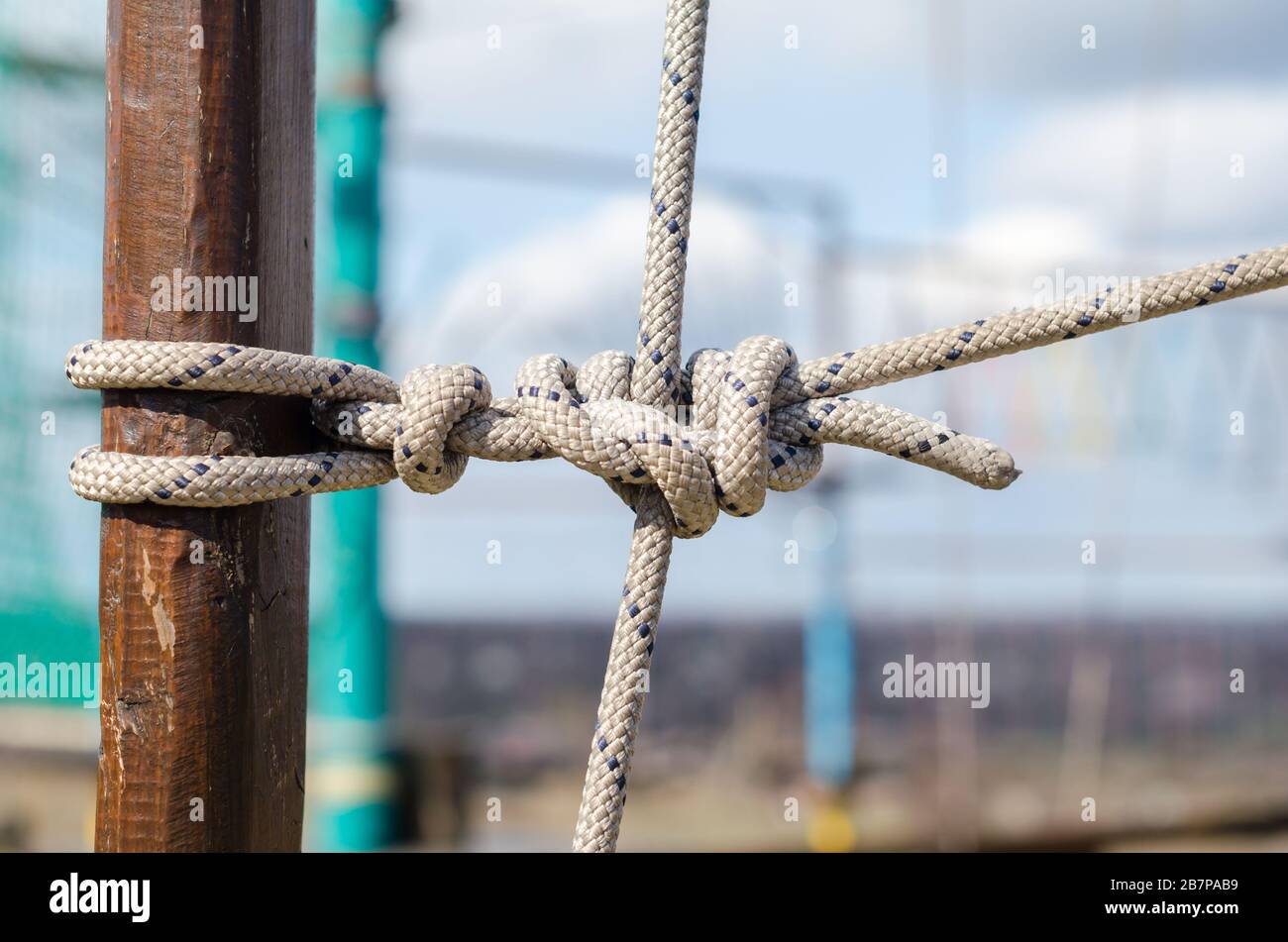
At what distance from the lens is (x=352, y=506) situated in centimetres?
231

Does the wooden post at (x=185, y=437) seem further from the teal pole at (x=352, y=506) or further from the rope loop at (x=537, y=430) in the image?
the teal pole at (x=352, y=506)

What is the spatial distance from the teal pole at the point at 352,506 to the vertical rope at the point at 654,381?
1.51 m

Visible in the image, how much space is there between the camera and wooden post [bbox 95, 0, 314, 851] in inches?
30.8

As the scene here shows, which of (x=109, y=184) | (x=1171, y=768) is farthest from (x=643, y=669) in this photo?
(x=1171, y=768)

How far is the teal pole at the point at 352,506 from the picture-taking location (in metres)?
2.29

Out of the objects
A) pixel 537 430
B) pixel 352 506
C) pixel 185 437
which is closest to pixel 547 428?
pixel 537 430

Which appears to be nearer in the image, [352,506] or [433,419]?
[433,419]

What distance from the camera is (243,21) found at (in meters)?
0.80

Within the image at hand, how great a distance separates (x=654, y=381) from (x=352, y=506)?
156cm

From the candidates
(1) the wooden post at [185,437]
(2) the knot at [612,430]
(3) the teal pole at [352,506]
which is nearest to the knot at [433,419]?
(2) the knot at [612,430]

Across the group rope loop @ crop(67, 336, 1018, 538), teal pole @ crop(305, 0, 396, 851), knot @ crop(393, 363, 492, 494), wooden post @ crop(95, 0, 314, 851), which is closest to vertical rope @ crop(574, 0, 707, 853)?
rope loop @ crop(67, 336, 1018, 538)

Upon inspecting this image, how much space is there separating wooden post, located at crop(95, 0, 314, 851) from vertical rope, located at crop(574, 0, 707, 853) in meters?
0.25

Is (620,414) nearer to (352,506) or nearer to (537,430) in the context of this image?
(537,430)

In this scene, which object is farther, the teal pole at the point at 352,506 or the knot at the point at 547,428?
the teal pole at the point at 352,506
